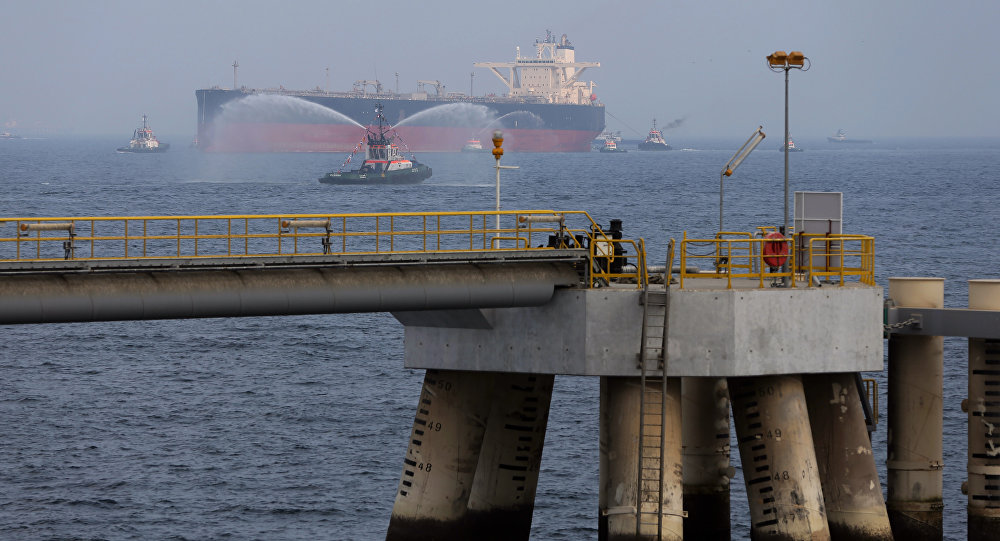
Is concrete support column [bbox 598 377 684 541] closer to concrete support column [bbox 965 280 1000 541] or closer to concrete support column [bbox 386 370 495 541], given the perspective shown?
concrete support column [bbox 386 370 495 541]

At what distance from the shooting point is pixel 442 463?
29781 millimetres

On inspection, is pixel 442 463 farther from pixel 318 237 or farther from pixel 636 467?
pixel 318 237

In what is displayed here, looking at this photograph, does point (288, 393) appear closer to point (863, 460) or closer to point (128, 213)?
point (863, 460)

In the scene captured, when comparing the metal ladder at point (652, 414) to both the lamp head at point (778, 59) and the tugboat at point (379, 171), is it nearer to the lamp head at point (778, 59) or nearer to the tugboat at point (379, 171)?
the lamp head at point (778, 59)

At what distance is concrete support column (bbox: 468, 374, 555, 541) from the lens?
3008 cm

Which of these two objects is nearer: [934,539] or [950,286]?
[934,539]

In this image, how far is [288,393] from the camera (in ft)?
202

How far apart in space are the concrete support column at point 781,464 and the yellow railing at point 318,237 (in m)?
3.36

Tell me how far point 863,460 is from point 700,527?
5.76 m

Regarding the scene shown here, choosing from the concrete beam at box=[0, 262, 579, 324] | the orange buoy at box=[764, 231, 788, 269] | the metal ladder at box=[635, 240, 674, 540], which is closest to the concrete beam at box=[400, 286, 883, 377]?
the metal ladder at box=[635, 240, 674, 540]

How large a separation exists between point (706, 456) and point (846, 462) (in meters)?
4.83

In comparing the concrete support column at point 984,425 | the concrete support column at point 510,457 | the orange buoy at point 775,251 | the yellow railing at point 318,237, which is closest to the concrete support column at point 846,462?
the orange buoy at point 775,251

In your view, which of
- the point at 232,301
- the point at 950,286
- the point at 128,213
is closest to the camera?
the point at 232,301

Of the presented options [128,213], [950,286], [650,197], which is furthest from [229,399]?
[650,197]
